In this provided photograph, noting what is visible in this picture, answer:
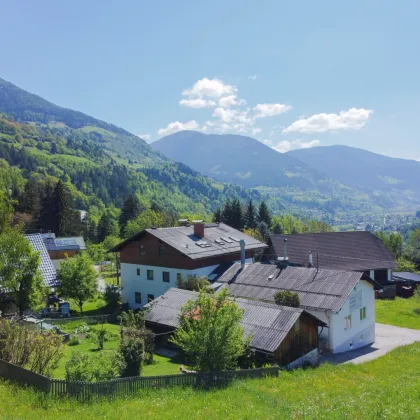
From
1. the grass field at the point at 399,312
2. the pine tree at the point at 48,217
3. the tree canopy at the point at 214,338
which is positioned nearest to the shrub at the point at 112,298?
the tree canopy at the point at 214,338

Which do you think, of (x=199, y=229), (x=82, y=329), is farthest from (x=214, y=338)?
(x=199, y=229)

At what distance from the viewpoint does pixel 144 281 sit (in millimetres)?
44156

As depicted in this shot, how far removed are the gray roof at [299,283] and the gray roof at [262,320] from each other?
3.81m

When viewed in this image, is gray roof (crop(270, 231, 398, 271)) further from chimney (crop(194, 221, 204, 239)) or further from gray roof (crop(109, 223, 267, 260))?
chimney (crop(194, 221, 204, 239))

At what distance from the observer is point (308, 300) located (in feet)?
100

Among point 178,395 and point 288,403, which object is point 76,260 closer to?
point 178,395

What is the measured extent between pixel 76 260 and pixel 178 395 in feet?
83.7

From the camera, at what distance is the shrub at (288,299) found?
2967cm

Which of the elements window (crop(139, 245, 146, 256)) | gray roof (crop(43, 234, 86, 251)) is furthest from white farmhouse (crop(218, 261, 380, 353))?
gray roof (crop(43, 234, 86, 251))

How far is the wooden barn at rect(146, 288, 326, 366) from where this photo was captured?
23438 mm

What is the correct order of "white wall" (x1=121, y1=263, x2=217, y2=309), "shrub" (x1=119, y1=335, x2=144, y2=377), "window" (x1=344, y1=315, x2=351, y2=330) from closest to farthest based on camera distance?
"shrub" (x1=119, y1=335, x2=144, y2=377)
"window" (x1=344, y1=315, x2=351, y2=330)
"white wall" (x1=121, y1=263, x2=217, y2=309)

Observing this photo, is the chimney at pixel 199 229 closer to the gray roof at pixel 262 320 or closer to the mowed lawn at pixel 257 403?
the gray roof at pixel 262 320

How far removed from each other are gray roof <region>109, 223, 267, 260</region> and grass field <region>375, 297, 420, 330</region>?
15.2 m

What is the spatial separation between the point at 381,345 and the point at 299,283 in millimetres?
7837
